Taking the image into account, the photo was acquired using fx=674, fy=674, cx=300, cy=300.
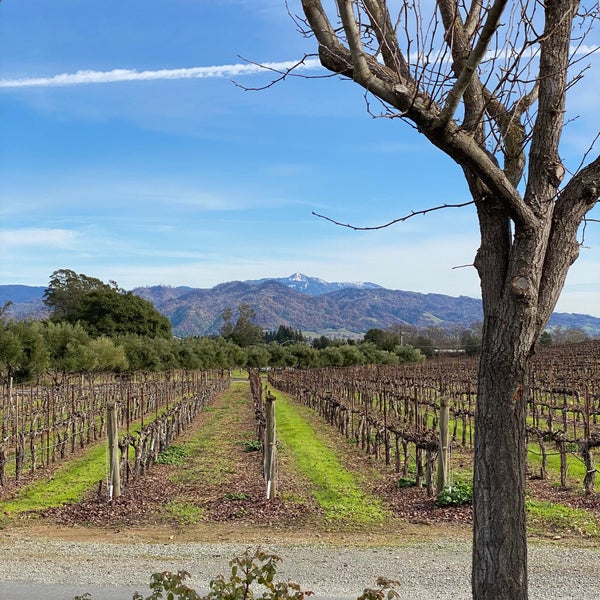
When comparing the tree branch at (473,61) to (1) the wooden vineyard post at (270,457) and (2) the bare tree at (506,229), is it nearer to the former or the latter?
(2) the bare tree at (506,229)

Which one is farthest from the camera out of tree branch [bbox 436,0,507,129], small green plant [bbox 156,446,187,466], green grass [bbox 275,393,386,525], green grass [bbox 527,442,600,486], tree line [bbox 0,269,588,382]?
tree line [bbox 0,269,588,382]

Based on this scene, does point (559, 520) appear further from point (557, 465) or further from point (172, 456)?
point (172, 456)

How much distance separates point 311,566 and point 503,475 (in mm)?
5204

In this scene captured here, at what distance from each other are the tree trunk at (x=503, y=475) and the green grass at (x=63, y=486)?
Result: 33.9 ft

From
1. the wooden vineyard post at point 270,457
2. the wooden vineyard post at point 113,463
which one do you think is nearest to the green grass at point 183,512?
the wooden vineyard post at point 113,463

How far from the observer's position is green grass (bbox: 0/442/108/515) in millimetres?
12422

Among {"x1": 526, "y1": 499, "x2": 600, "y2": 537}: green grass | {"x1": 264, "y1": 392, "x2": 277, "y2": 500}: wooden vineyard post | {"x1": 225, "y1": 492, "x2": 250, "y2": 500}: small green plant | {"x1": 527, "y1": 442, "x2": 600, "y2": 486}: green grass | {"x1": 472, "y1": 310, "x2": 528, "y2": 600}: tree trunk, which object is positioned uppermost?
{"x1": 472, "y1": 310, "x2": 528, "y2": 600}: tree trunk

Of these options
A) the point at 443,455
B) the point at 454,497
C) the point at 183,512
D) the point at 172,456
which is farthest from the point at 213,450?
the point at 454,497

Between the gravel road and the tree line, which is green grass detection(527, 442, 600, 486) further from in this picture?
the tree line

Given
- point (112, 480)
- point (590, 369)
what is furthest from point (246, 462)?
point (590, 369)

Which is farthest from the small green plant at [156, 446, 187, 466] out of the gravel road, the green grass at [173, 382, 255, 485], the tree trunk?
the tree trunk

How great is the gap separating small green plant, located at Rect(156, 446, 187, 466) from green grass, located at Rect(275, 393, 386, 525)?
114 inches

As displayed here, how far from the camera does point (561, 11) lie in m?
3.75

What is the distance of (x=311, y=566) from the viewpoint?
27.1ft
